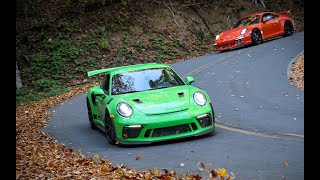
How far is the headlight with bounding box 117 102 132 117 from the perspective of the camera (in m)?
9.64

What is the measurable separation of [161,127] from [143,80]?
166 cm

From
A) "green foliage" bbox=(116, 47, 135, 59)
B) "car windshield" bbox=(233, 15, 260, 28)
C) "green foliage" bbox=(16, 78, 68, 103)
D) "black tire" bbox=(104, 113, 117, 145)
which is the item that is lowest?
"green foliage" bbox=(16, 78, 68, 103)

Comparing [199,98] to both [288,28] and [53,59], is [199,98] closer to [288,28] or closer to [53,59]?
[288,28]

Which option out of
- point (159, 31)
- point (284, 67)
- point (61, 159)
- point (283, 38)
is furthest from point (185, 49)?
point (61, 159)

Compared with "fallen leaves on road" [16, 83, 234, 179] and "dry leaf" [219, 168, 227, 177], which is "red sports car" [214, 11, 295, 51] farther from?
"dry leaf" [219, 168, 227, 177]

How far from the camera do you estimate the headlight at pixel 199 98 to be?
988 centimetres

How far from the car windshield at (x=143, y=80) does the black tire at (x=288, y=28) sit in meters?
16.3

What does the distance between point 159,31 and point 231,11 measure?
249 inches

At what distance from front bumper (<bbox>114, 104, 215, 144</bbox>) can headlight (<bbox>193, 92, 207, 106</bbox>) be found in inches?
9.5

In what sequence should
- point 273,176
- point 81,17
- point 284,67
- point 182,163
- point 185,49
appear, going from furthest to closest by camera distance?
point 81,17, point 185,49, point 284,67, point 182,163, point 273,176

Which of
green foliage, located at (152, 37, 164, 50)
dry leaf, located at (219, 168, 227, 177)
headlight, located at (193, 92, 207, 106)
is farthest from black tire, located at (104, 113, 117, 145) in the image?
green foliage, located at (152, 37, 164, 50)
